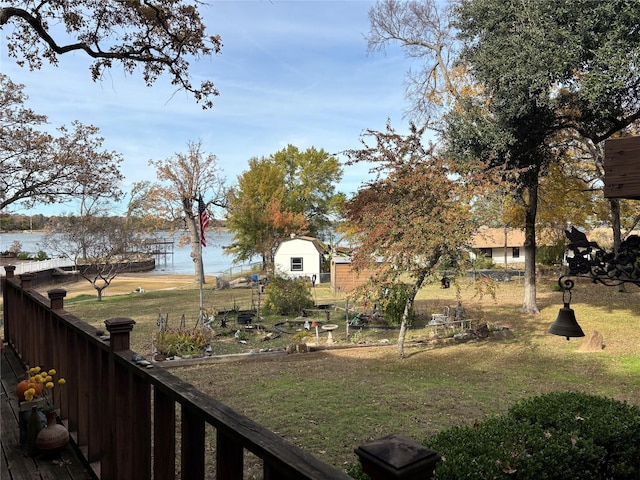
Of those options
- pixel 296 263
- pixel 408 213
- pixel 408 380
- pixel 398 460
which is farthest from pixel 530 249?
pixel 398 460

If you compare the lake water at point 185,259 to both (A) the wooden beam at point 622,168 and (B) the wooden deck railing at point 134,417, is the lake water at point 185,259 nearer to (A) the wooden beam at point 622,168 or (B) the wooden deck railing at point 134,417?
(B) the wooden deck railing at point 134,417

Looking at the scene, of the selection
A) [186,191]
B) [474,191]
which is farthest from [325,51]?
[186,191]

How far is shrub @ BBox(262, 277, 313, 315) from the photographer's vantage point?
17656mm

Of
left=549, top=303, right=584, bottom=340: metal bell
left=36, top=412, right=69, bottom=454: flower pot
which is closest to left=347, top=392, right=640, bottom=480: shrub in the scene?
left=549, top=303, right=584, bottom=340: metal bell

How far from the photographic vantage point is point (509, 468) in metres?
3.08

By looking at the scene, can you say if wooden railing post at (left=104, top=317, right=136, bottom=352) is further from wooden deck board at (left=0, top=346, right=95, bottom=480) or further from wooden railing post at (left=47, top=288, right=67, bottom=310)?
wooden railing post at (left=47, top=288, right=67, bottom=310)

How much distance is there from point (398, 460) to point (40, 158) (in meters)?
14.3

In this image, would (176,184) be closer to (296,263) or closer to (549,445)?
(296,263)

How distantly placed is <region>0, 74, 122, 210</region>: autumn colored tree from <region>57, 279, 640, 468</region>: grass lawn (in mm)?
4725

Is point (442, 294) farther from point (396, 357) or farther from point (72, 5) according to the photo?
point (72, 5)

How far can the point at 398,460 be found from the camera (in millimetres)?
796

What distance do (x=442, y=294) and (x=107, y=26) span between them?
20475 mm

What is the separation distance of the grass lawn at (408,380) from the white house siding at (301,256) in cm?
1547

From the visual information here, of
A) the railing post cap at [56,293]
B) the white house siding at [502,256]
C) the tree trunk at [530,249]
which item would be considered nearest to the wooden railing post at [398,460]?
the railing post cap at [56,293]
